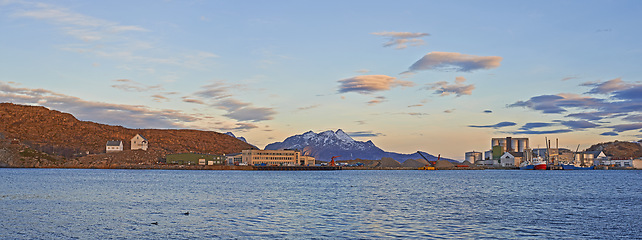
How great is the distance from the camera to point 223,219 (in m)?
43.9

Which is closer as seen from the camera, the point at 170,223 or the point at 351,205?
the point at 170,223

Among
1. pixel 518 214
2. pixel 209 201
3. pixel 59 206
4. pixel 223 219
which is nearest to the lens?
pixel 223 219

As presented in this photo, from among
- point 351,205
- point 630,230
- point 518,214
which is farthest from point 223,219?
point 630,230

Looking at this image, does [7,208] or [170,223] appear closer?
[170,223]

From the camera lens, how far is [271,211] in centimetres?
5069

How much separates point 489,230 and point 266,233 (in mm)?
16055

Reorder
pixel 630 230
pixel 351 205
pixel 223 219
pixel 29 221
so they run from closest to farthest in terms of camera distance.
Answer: pixel 630 230
pixel 29 221
pixel 223 219
pixel 351 205

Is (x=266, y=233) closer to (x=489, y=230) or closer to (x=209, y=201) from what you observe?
(x=489, y=230)

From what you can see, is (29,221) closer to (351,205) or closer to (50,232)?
(50,232)

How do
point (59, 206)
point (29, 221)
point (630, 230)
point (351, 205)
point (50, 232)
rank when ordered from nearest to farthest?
point (50, 232) < point (630, 230) < point (29, 221) < point (59, 206) < point (351, 205)

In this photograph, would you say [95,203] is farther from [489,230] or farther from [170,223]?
[489,230]

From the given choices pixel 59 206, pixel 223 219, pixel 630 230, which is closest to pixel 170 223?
pixel 223 219

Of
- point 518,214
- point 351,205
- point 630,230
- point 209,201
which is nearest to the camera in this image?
point 630,230

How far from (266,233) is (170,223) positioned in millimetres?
9193
